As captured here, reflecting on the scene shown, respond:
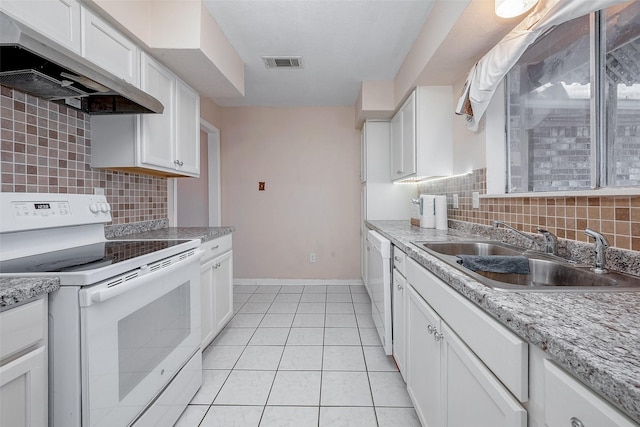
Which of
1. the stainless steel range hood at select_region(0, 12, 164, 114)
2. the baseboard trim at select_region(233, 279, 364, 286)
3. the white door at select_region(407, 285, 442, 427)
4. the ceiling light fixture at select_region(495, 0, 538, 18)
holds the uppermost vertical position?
the ceiling light fixture at select_region(495, 0, 538, 18)


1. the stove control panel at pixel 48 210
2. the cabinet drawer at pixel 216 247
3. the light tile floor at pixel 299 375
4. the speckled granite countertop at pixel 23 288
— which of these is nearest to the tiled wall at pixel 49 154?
the stove control panel at pixel 48 210

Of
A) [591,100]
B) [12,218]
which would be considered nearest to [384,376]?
[591,100]

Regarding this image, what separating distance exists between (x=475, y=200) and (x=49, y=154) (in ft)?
8.57

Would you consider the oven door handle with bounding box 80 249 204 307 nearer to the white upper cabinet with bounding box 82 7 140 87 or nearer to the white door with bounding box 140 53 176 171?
the white door with bounding box 140 53 176 171

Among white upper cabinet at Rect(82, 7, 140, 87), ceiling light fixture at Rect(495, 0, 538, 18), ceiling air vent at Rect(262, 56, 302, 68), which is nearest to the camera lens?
ceiling light fixture at Rect(495, 0, 538, 18)

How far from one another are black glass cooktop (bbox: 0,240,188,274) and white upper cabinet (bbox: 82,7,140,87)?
0.95 meters

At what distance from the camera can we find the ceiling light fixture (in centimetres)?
127

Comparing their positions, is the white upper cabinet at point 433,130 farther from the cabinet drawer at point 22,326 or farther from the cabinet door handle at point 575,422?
the cabinet drawer at point 22,326

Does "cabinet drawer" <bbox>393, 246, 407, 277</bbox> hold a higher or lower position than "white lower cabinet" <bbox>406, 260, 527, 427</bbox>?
higher

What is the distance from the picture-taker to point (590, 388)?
1.60ft

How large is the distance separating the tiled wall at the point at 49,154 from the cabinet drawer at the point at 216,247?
0.65 m

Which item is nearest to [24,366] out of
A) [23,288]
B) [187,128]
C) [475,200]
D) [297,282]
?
[23,288]

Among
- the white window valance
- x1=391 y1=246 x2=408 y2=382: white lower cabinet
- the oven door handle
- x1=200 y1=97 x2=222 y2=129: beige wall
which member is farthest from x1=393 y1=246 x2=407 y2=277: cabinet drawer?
x1=200 y1=97 x2=222 y2=129: beige wall

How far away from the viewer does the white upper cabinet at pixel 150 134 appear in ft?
5.88
